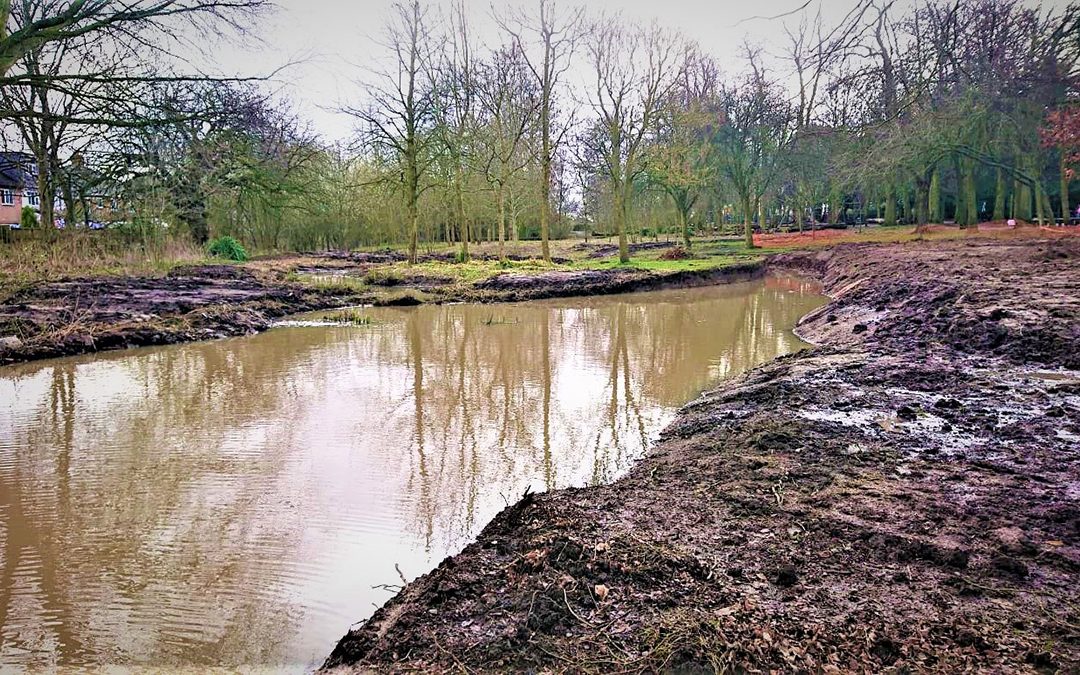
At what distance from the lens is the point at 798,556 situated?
10.7 ft

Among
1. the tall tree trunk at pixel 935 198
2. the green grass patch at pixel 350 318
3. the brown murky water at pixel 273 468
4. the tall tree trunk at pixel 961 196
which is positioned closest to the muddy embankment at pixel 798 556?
the brown murky water at pixel 273 468

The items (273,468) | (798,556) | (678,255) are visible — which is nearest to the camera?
(798,556)

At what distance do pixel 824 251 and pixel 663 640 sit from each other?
27539 mm

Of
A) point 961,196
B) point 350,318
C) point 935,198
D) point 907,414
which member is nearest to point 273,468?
point 907,414

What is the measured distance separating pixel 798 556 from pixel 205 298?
50.4ft

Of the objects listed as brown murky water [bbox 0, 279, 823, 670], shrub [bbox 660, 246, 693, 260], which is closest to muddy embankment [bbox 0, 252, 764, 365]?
brown murky water [bbox 0, 279, 823, 670]

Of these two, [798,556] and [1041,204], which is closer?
[798,556]

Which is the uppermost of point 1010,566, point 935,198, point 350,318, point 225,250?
point 935,198

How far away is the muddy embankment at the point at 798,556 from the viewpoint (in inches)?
99.7

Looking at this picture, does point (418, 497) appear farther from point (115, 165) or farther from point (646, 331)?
point (115, 165)

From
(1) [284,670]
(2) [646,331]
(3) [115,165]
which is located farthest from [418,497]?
(3) [115,165]

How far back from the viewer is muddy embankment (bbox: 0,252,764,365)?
1164cm

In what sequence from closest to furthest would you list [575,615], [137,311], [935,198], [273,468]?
1. [575,615]
2. [273,468]
3. [137,311]
4. [935,198]

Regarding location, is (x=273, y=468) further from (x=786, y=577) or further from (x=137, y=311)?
(x=137, y=311)
